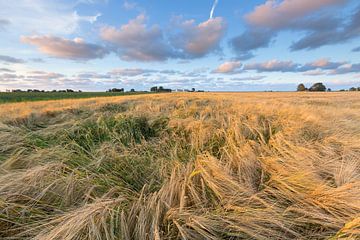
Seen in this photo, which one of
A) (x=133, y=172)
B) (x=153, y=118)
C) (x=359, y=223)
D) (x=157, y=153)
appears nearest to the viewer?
(x=359, y=223)

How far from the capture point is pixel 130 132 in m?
4.26

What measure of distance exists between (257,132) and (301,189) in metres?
1.89

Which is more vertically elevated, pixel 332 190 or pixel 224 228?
pixel 332 190

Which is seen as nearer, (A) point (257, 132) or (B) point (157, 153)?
(B) point (157, 153)

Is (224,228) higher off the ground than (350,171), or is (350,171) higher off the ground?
(350,171)

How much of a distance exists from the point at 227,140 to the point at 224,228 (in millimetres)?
1941

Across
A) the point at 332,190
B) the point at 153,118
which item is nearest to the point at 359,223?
the point at 332,190

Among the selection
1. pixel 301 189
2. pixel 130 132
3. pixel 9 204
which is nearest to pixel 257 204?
pixel 301 189

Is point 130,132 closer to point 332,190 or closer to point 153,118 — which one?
point 153,118

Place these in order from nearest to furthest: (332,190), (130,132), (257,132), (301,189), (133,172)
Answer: (332,190)
(301,189)
(133,172)
(257,132)
(130,132)

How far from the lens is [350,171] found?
2.05 meters

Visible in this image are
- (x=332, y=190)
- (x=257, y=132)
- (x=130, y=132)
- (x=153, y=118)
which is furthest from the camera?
(x=153, y=118)

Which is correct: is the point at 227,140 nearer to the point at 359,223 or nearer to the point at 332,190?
the point at 332,190

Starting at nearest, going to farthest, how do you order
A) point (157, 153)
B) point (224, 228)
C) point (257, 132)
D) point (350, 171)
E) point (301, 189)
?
point (224, 228) → point (301, 189) → point (350, 171) → point (157, 153) → point (257, 132)
